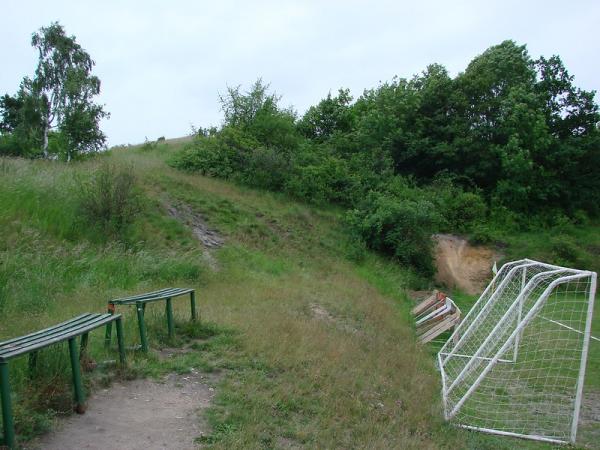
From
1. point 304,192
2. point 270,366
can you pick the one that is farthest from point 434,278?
point 270,366

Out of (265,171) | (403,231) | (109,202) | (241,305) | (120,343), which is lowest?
(241,305)

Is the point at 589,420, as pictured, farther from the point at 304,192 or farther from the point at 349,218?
the point at 304,192

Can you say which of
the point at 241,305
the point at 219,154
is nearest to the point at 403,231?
the point at 219,154

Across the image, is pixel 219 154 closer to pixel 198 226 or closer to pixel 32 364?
pixel 198 226

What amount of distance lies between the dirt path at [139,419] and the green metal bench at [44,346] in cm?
27

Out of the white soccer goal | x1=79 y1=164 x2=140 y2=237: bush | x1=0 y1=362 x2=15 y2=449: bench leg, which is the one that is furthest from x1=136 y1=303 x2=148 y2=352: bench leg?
x1=79 y1=164 x2=140 y2=237: bush

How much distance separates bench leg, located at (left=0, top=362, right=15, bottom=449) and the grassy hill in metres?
0.33

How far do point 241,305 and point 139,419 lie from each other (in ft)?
15.9

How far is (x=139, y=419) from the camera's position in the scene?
4594 millimetres

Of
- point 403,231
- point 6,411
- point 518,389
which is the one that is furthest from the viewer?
point 403,231

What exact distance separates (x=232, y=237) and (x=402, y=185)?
32.8 feet

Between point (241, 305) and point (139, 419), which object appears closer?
point (139, 419)

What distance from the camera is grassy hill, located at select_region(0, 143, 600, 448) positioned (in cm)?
504

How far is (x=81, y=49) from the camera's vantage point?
963 inches
